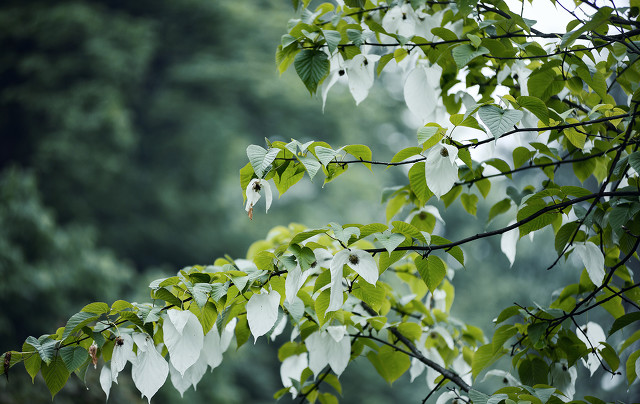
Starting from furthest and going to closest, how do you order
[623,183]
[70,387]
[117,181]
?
[117,181], [70,387], [623,183]

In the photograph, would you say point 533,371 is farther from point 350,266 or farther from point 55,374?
point 55,374

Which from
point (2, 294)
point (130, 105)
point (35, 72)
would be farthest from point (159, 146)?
point (2, 294)

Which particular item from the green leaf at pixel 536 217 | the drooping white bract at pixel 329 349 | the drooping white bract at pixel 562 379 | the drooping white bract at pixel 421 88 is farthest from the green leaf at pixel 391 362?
the drooping white bract at pixel 421 88

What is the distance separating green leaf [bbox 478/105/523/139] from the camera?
74cm

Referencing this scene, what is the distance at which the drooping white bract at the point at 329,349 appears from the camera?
1031 mm

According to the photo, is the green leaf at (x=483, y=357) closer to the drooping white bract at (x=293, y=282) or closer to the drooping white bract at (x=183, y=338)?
the drooping white bract at (x=293, y=282)

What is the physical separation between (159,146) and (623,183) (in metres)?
5.69

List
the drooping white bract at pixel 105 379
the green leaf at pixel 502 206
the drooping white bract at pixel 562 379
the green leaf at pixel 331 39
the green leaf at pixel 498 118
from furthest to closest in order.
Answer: the green leaf at pixel 502 206 < the drooping white bract at pixel 562 379 < the green leaf at pixel 331 39 < the drooping white bract at pixel 105 379 < the green leaf at pixel 498 118

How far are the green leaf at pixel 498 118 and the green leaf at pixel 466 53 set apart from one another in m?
0.14

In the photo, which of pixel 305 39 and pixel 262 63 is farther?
pixel 262 63

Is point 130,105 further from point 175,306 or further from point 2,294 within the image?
point 175,306

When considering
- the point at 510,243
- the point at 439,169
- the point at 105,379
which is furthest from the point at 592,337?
the point at 105,379

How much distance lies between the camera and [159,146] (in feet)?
20.6

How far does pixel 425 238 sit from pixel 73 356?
21.8 inches
